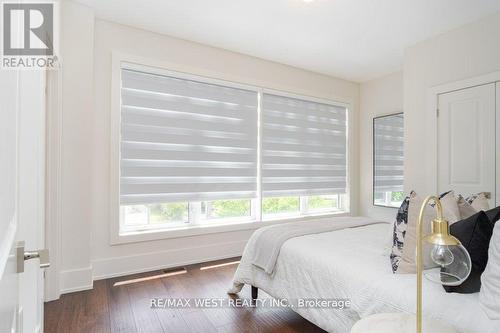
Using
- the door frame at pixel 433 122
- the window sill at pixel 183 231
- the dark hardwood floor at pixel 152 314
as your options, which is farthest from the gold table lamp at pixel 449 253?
the window sill at pixel 183 231

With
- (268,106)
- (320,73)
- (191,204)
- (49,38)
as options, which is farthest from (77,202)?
(320,73)

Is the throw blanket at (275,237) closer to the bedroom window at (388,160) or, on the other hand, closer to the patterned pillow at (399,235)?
the patterned pillow at (399,235)

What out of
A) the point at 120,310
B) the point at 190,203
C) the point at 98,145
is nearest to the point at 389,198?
the point at 190,203

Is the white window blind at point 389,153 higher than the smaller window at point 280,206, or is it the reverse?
the white window blind at point 389,153

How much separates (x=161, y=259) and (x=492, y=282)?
282 cm

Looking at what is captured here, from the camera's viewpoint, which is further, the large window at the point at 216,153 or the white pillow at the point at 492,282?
the large window at the point at 216,153

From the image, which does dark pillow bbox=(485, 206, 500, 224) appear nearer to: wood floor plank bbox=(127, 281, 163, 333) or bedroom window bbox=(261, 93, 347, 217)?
wood floor plank bbox=(127, 281, 163, 333)

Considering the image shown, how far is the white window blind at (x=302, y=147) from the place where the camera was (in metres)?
3.78

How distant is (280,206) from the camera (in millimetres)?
4004

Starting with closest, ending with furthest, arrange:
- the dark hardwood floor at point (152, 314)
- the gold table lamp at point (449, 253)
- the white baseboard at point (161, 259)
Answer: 1. the gold table lamp at point (449, 253)
2. the dark hardwood floor at point (152, 314)
3. the white baseboard at point (161, 259)

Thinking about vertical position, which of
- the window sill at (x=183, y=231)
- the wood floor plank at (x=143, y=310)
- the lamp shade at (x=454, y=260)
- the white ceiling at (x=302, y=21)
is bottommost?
the wood floor plank at (x=143, y=310)

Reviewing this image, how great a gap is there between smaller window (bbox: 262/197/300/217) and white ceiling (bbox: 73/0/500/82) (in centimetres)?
199

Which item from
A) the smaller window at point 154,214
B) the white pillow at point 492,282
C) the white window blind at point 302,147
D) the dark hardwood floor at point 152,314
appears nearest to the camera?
the white pillow at point 492,282

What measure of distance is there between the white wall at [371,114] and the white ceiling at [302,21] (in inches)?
26.4
